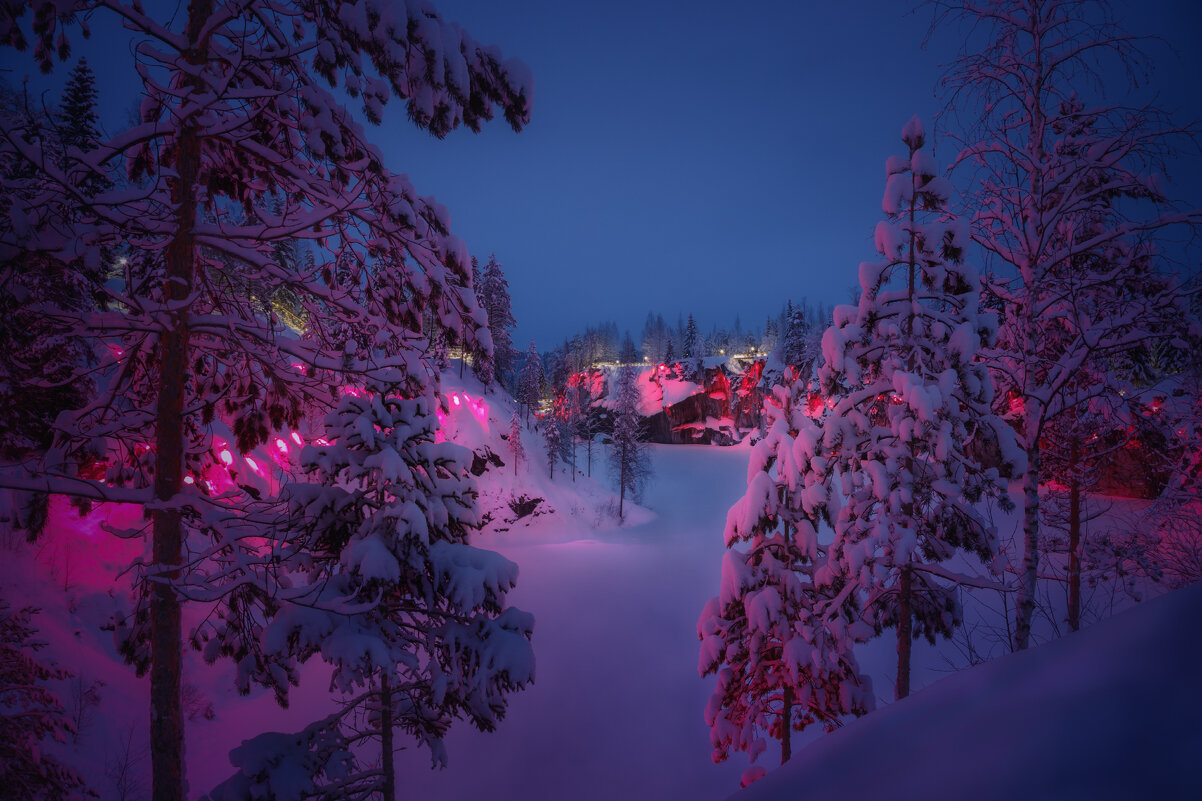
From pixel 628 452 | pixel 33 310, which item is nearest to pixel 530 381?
pixel 628 452

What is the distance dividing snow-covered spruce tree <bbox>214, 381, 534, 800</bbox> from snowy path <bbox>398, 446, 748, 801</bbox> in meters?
8.67

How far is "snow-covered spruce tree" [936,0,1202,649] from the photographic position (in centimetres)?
571

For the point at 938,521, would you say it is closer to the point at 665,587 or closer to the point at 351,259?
the point at 351,259

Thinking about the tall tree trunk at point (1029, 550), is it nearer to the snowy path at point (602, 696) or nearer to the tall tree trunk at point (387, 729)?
the tall tree trunk at point (387, 729)

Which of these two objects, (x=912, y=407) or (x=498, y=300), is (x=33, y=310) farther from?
(x=498, y=300)

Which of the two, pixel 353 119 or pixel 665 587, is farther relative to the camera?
pixel 665 587

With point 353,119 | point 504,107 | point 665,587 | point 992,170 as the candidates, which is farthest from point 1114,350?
point 665,587

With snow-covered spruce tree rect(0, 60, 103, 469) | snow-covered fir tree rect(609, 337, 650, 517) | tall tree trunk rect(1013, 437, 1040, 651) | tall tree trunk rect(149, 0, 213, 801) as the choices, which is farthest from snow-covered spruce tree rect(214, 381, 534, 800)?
snow-covered fir tree rect(609, 337, 650, 517)

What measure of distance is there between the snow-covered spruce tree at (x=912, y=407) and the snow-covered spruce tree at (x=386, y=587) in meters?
5.03

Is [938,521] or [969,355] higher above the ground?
[969,355]

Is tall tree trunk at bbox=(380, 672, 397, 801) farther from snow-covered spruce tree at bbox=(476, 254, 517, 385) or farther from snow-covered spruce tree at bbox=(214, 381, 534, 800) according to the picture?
snow-covered spruce tree at bbox=(476, 254, 517, 385)

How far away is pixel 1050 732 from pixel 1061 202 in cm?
819

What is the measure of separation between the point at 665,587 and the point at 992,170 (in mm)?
21857

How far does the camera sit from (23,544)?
1128 centimetres
